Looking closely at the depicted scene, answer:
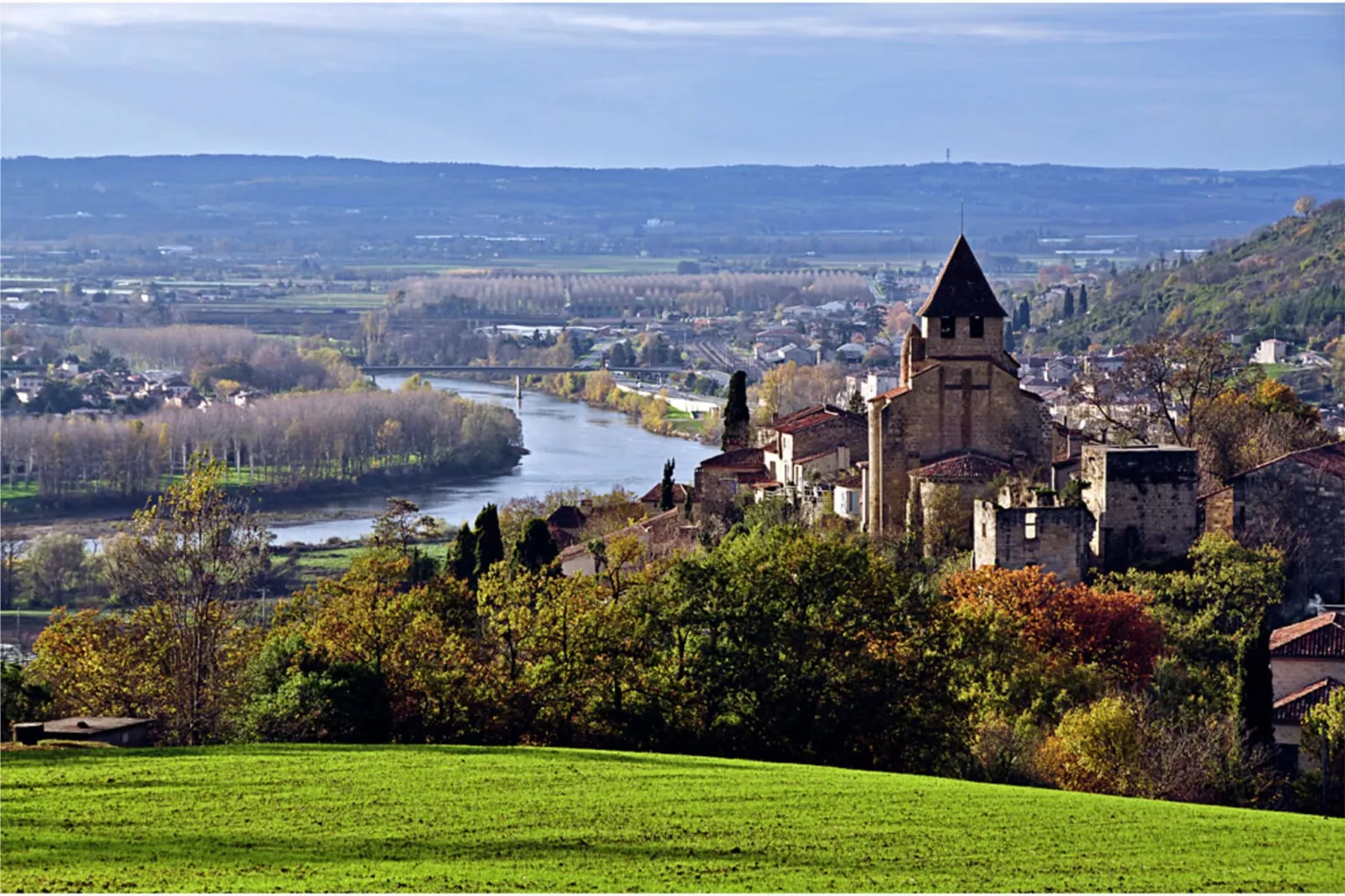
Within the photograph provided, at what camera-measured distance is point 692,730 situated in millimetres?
22797

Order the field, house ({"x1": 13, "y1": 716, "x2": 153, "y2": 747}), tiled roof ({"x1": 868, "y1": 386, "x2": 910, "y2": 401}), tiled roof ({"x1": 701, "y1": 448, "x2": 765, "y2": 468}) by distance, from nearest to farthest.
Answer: the field, house ({"x1": 13, "y1": 716, "x2": 153, "y2": 747}), tiled roof ({"x1": 868, "y1": 386, "x2": 910, "y2": 401}), tiled roof ({"x1": 701, "y1": 448, "x2": 765, "y2": 468})

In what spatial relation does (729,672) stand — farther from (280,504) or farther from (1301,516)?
(280,504)

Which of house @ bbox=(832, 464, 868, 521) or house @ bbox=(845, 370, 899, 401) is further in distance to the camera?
house @ bbox=(845, 370, 899, 401)

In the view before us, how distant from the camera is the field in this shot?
15.9 meters

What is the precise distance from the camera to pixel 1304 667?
25.9m

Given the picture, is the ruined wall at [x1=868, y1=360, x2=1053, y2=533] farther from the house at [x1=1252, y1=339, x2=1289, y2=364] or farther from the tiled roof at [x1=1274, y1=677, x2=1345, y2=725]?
the house at [x1=1252, y1=339, x2=1289, y2=364]

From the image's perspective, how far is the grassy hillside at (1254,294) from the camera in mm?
88125

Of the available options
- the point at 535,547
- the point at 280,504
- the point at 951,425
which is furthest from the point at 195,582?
the point at 280,504

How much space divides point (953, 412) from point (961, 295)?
1881 mm

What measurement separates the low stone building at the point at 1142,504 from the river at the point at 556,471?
96.0 ft

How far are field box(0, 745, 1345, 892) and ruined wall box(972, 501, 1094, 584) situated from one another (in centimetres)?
812

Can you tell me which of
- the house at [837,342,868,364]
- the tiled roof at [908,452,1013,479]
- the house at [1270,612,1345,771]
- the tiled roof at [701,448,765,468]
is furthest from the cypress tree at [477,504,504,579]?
the house at [837,342,868,364]

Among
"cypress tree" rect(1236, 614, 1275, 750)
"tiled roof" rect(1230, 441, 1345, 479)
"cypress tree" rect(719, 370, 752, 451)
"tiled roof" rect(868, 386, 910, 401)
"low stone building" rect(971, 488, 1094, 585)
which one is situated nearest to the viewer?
"cypress tree" rect(1236, 614, 1275, 750)

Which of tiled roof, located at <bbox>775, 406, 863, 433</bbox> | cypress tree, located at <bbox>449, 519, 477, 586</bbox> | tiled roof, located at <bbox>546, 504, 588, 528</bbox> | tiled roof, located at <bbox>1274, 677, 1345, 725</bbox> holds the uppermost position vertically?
tiled roof, located at <bbox>775, 406, 863, 433</bbox>
